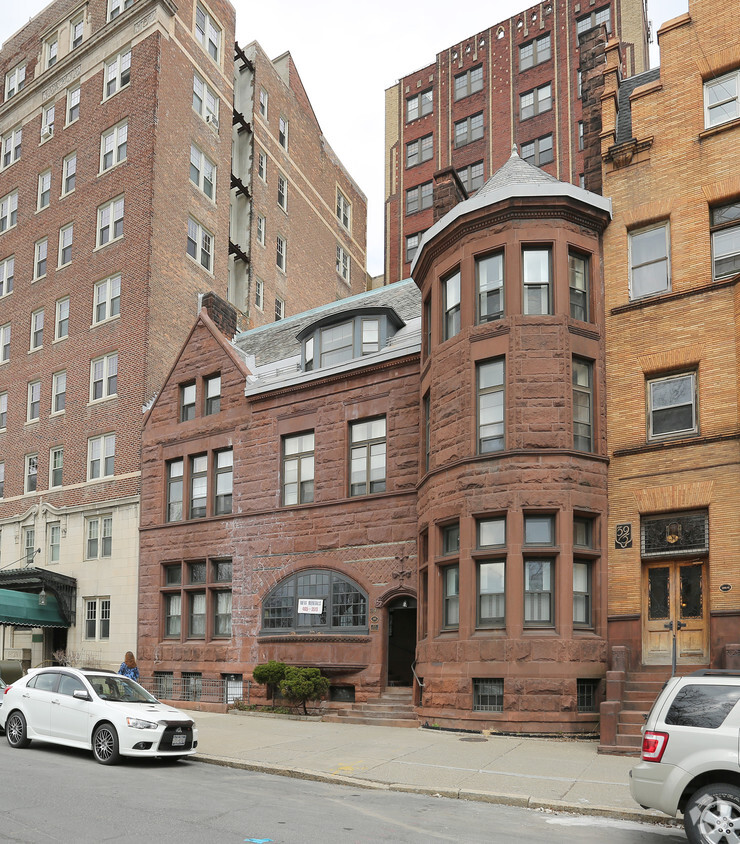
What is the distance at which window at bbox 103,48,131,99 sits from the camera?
126ft

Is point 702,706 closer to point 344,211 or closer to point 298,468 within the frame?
point 298,468

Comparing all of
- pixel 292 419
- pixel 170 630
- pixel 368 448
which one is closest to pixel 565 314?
pixel 368 448

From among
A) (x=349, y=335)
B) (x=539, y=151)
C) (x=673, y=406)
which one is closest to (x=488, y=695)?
(x=673, y=406)

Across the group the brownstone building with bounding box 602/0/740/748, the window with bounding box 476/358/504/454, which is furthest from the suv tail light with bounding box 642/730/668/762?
the window with bounding box 476/358/504/454

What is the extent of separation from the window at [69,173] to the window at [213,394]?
1447cm

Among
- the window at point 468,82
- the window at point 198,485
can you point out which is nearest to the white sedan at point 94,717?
the window at point 198,485

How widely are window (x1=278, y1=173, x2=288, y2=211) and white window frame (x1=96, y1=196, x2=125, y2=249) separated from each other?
13694 mm

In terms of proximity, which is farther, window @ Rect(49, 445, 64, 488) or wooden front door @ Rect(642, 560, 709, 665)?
window @ Rect(49, 445, 64, 488)

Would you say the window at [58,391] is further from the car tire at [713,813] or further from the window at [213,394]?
the car tire at [713,813]

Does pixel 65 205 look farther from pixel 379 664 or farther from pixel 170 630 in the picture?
pixel 379 664

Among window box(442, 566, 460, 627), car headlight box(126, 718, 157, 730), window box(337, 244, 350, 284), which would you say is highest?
window box(337, 244, 350, 284)

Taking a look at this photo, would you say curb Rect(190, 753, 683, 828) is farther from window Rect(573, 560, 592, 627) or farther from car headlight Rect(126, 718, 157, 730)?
window Rect(573, 560, 592, 627)

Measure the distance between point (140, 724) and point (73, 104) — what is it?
1279 inches

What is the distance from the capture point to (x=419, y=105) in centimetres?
5697
